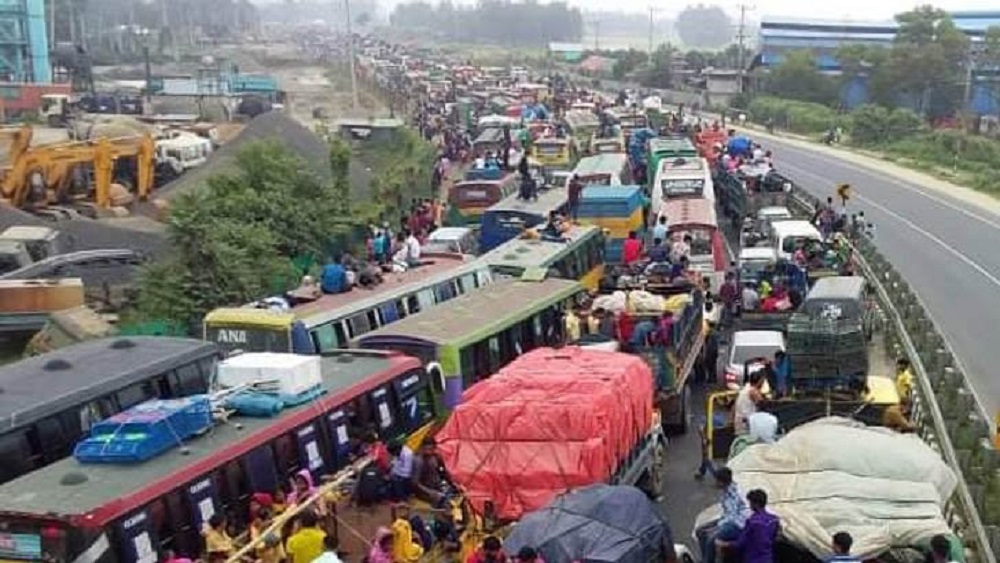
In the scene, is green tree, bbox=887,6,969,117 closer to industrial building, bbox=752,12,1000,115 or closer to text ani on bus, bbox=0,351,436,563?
industrial building, bbox=752,12,1000,115

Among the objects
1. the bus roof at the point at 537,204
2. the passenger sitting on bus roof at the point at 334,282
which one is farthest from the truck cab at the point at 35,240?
the passenger sitting on bus roof at the point at 334,282

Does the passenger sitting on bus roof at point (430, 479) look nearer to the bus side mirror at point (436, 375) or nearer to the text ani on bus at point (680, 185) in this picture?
the bus side mirror at point (436, 375)

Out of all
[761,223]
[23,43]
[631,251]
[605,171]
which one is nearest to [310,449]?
[631,251]

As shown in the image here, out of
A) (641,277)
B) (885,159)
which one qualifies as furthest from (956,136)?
(641,277)

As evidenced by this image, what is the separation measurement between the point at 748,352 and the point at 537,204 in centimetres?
1160

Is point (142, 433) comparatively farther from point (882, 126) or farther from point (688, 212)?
point (882, 126)

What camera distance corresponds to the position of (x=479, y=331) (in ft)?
58.6

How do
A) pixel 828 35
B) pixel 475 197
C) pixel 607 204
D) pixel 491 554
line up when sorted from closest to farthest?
1. pixel 491 554
2. pixel 607 204
3. pixel 475 197
4. pixel 828 35

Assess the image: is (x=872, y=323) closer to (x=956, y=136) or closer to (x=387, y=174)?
(x=387, y=174)

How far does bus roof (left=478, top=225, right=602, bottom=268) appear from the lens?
23587 millimetres

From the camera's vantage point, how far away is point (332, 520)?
13.0 m

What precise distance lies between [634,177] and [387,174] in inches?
359

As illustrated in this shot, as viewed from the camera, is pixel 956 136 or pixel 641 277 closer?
pixel 641 277

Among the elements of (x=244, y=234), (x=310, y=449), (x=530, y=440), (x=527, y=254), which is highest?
(x=530, y=440)
